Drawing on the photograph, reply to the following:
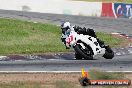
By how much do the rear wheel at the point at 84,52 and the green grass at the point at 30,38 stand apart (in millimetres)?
4633

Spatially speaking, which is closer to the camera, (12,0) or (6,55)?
(6,55)

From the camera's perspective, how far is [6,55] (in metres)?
25.2

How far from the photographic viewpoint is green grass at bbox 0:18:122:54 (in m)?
27.0

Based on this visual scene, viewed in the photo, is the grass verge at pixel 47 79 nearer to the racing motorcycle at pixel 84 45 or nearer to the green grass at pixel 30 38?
the racing motorcycle at pixel 84 45

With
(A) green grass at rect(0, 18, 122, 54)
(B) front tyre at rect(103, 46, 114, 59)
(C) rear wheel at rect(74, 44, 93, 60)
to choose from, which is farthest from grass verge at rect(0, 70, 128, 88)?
(A) green grass at rect(0, 18, 122, 54)

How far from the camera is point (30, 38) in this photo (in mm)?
31516

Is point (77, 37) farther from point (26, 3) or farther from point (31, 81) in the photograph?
point (26, 3)

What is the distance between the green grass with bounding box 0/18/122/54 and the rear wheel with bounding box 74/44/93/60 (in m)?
4.63

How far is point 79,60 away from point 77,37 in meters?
1.49

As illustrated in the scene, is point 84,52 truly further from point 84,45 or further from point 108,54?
point 108,54

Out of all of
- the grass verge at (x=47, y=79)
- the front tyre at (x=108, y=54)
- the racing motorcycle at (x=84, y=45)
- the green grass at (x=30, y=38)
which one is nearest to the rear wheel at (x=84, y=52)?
the racing motorcycle at (x=84, y=45)

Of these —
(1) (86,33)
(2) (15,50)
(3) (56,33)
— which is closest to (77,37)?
(1) (86,33)

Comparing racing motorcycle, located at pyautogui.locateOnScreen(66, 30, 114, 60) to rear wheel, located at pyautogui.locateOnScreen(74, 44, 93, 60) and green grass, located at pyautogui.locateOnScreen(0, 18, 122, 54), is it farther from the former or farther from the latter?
green grass, located at pyautogui.locateOnScreen(0, 18, 122, 54)

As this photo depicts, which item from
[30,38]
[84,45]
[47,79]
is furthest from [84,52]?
[30,38]
